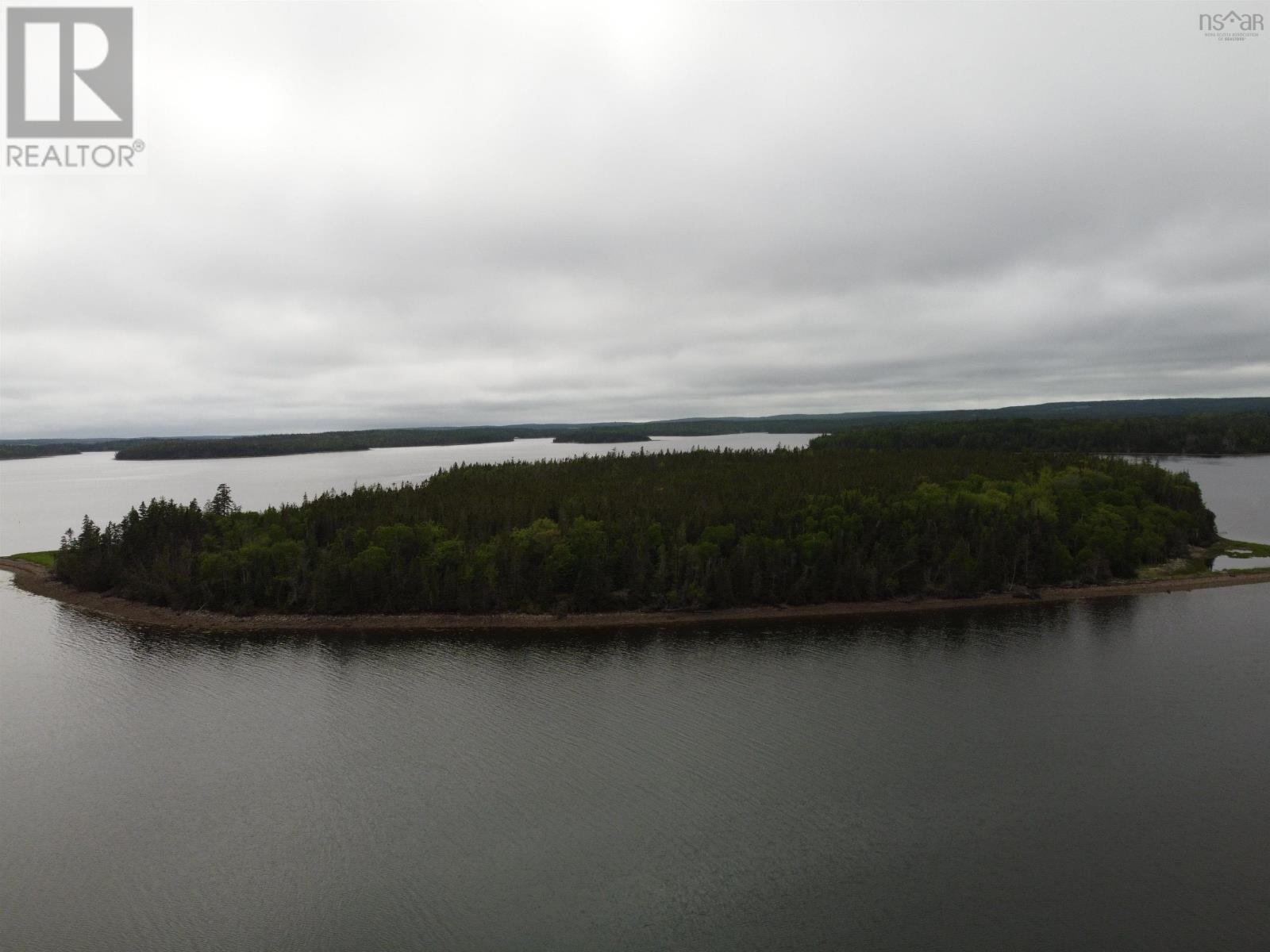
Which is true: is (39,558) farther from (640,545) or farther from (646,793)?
(646,793)

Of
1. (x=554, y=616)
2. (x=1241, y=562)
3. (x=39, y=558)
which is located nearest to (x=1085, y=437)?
(x=1241, y=562)

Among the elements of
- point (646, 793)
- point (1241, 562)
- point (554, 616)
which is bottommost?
point (646, 793)

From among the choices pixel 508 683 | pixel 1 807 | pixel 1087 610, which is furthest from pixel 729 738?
pixel 1087 610

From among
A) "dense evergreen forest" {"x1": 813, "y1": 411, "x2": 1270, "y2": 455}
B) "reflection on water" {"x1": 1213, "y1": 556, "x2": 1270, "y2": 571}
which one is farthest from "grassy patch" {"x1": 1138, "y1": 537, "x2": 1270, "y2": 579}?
"dense evergreen forest" {"x1": 813, "y1": 411, "x2": 1270, "y2": 455}

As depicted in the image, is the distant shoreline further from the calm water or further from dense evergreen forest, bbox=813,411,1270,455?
dense evergreen forest, bbox=813,411,1270,455

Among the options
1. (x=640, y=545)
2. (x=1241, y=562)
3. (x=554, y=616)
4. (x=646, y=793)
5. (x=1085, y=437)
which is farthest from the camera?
(x=1085, y=437)

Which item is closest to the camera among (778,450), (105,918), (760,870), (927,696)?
(105,918)

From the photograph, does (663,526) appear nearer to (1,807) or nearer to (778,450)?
(1,807)
